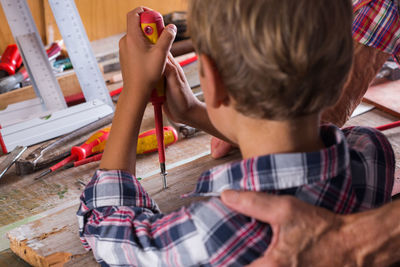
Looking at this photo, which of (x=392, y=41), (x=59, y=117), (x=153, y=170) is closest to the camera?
(x=392, y=41)

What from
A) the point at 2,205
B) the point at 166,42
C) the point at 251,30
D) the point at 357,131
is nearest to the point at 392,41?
the point at 357,131

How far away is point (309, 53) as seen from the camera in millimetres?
521

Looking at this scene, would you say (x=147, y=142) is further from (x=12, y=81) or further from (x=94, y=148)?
(x=12, y=81)

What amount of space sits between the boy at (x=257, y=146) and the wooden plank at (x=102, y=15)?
163 cm

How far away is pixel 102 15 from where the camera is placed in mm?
2279

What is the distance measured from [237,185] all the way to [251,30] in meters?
0.20

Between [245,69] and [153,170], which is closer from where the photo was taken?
[245,69]

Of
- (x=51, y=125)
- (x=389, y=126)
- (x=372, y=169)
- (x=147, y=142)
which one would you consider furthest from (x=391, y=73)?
(x=51, y=125)

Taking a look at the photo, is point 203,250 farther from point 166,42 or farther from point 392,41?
point 392,41

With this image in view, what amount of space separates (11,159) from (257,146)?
867 millimetres

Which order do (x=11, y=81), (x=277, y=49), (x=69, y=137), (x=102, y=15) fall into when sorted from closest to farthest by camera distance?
(x=277, y=49) < (x=69, y=137) < (x=11, y=81) < (x=102, y=15)

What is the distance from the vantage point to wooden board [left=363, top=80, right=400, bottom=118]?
1.37 meters

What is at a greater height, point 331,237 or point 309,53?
point 309,53

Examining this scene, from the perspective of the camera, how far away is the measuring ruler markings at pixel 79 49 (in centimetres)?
151
